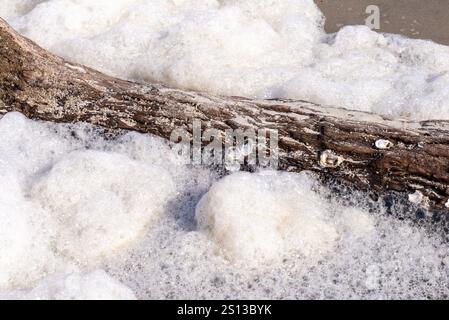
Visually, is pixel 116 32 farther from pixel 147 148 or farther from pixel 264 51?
pixel 147 148

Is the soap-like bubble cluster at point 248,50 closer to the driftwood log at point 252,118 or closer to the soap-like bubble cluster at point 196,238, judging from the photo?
the driftwood log at point 252,118

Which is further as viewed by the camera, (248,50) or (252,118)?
(248,50)

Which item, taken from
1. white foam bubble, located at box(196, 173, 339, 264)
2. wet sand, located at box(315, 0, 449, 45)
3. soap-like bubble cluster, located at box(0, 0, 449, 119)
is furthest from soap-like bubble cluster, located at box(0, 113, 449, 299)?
wet sand, located at box(315, 0, 449, 45)

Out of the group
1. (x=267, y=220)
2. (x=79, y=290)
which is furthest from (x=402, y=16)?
(x=79, y=290)

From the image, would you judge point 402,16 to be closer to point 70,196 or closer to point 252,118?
point 252,118

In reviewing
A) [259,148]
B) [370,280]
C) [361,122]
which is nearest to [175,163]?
[259,148]

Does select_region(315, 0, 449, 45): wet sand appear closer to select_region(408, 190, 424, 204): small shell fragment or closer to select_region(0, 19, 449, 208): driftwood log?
select_region(0, 19, 449, 208): driftwood log

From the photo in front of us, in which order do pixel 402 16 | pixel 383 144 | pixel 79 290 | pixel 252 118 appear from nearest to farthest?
1. pixel 79 290
2. pixel 383 144
3. pixel 252 118
4. pixel 402 16
